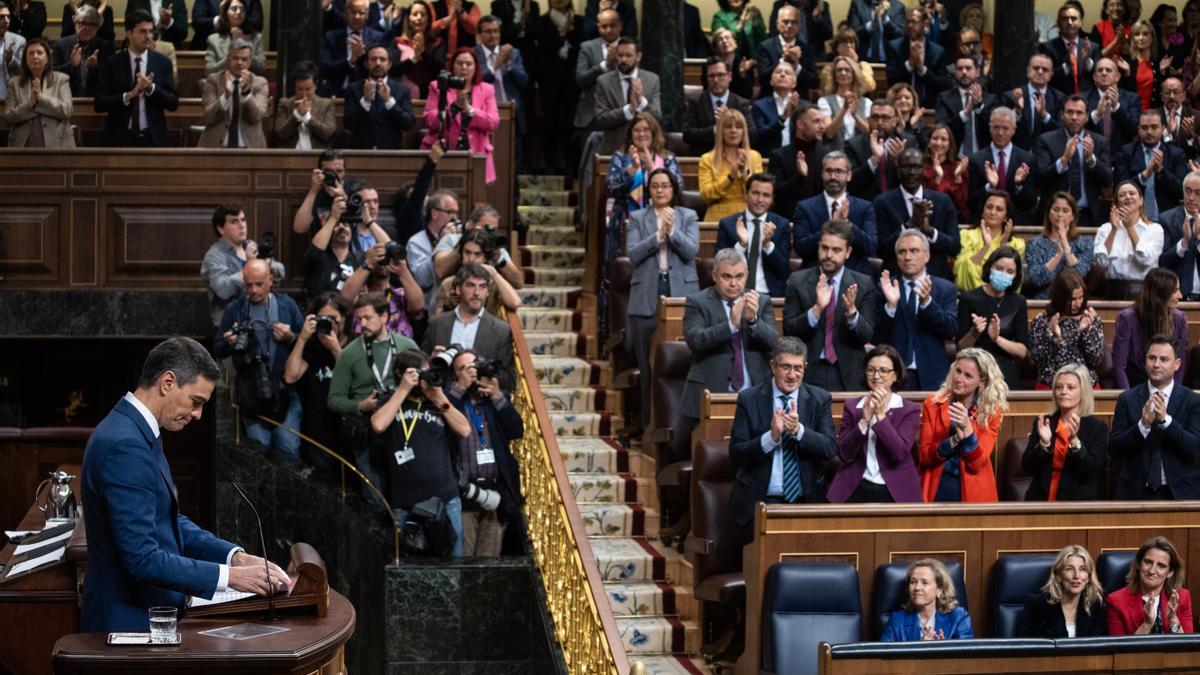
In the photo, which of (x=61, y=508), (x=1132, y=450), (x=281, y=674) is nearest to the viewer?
(x=281, y=674)

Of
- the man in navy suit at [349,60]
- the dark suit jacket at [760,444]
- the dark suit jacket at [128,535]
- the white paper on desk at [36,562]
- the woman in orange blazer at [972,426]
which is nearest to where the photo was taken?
the dark suit jacket at [128,535]

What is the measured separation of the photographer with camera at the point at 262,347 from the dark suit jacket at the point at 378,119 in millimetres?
1690

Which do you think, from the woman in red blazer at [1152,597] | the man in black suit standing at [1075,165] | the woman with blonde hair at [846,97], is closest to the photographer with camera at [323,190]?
the woman with blonde hair at [846,97]

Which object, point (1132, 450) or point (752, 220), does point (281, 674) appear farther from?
point (752, 220)

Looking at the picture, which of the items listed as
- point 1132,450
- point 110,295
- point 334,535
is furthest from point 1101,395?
point 110,295

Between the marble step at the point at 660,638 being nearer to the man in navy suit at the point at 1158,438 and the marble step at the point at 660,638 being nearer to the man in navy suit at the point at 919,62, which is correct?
the man in navy suit at the point at 1158,438

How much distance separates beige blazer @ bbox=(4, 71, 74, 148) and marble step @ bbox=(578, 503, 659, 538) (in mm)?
3919

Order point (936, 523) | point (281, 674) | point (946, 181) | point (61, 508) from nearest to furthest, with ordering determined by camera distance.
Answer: point (281, 674)
point (61, 508)
point (936, 523)
point (946, 181)

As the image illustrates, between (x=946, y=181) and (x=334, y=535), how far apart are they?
12.7 feet

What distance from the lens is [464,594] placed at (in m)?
7.48

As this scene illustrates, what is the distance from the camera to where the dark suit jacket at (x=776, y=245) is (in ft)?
28.2

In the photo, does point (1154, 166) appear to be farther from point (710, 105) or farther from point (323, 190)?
point (323, 190)

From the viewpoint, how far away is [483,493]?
298 inches

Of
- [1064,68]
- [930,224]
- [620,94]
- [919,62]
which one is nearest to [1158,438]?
[930,224]
